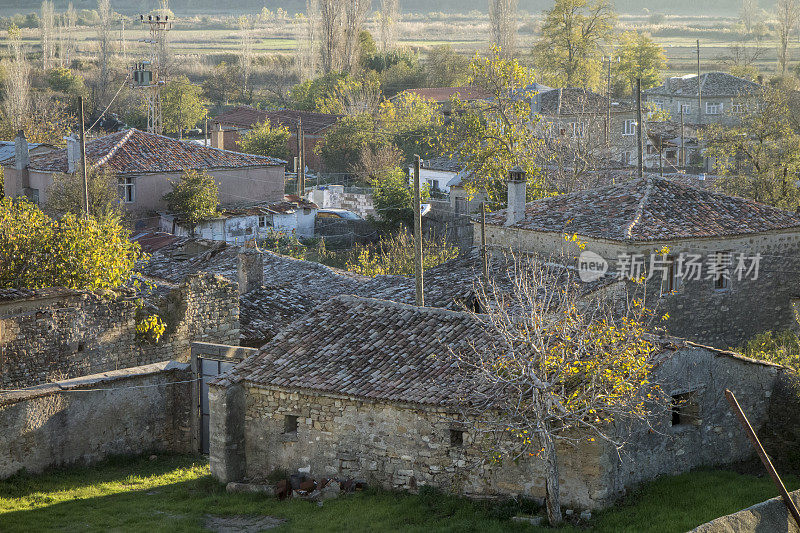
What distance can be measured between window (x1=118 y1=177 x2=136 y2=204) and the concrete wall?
57.8 feet

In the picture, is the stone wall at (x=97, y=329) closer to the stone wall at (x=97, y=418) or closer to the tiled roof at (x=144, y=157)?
the stone wall at (x=97, y=418)

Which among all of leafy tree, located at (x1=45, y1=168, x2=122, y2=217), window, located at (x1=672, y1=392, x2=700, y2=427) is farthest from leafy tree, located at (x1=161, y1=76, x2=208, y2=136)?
window, located at (x1=672, y1=392, x2=700, y2=427)

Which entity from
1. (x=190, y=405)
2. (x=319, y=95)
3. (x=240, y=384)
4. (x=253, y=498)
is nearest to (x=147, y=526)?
(x=253, y=498)

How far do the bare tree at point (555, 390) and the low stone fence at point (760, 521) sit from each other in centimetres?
354

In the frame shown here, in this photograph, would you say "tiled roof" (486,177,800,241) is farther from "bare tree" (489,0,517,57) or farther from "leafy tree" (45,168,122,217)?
"bare tree" (489,0,517,57)

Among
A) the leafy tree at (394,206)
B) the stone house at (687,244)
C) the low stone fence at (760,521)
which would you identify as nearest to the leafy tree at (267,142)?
the leafy tree at (394,206)

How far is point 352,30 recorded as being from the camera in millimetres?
78188

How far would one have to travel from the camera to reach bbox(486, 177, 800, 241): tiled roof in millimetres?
20781

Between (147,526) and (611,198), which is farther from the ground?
(611,198)

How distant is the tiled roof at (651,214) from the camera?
20781 millimetres

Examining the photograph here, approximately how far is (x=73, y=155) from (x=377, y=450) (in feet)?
77.9

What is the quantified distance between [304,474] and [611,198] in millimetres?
10235

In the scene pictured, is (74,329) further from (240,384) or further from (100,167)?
(100,167)

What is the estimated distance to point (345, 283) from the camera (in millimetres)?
24719
